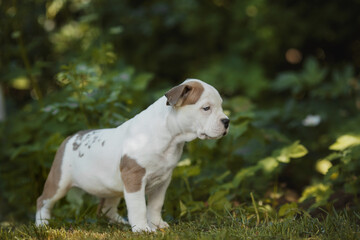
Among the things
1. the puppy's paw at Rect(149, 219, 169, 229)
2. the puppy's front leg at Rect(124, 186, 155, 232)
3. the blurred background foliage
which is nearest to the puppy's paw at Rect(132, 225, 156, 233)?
the puppy's front leg at Rect(124, 186, 155, 232)

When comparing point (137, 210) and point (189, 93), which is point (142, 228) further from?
point (189, 93)

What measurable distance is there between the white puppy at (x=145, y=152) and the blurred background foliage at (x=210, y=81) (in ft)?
1.67

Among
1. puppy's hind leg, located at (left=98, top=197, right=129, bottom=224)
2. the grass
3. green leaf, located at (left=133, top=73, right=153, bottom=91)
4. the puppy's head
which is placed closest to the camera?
the grass

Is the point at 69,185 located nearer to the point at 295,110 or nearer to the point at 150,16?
the point at 295,110

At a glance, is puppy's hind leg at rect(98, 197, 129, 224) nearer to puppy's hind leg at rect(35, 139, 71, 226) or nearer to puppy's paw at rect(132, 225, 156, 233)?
puppy's hind leg at rect(35, 139, 71, 226)

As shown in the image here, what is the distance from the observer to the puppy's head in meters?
3.23

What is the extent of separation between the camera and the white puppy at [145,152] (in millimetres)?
3260

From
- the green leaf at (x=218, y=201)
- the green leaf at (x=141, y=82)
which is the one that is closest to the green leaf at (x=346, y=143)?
the green leaf at (x=218, y=201)

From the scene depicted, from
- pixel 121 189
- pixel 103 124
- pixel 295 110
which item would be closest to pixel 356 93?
pixel 295 110

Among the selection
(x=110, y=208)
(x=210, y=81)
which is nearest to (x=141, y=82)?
(x=110, y=208)

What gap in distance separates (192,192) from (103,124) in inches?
43.2

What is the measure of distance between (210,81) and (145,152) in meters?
5.07

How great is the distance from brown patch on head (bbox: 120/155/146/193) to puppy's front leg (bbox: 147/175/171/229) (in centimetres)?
30

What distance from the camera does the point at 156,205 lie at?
3.60m
